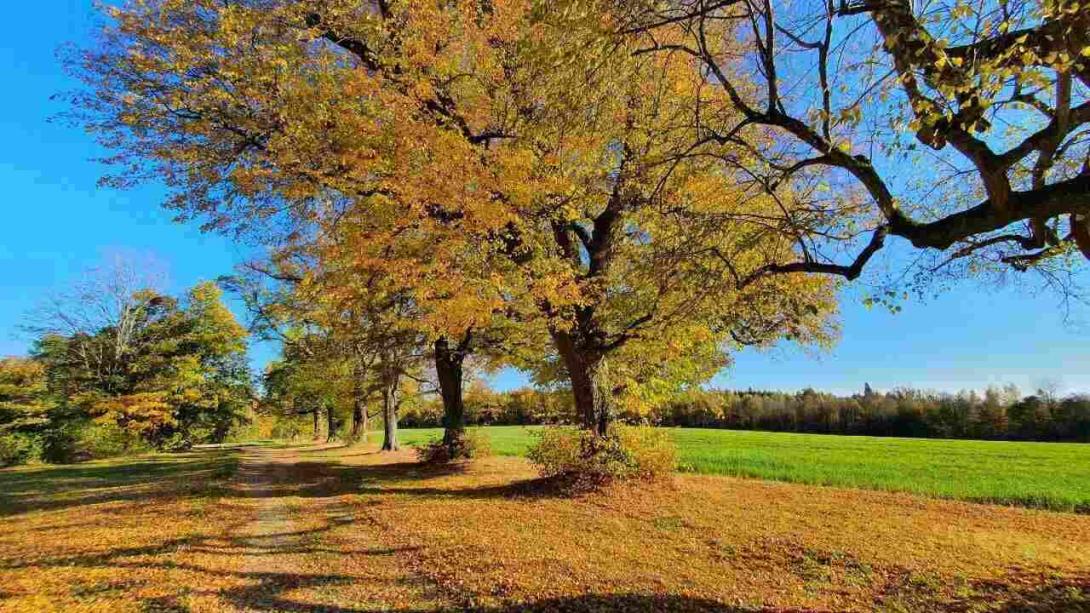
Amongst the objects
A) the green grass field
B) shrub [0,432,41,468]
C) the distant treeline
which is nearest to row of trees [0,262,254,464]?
shrub [0,432,41,468]

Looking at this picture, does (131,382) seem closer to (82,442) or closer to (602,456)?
(82,442)

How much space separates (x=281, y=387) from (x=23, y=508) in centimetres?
3051

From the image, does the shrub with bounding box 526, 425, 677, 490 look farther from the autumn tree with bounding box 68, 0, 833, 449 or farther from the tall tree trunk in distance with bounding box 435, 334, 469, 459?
the tall tree trunk in distance with bounding box 435, 334, 469, 459

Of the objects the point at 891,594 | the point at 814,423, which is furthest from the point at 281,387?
the point at 814,423

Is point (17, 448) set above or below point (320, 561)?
below

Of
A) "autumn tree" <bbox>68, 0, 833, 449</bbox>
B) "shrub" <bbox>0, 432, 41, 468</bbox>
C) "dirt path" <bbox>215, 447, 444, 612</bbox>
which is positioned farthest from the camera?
"shrub" <bbox>0, 432, 41, 468</bbox>

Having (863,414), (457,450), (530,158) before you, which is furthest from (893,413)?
(530,158)

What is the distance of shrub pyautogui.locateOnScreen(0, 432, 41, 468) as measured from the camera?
73.3ft

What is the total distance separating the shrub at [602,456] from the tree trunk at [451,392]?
20.0 ft

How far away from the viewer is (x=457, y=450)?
53.6 feet

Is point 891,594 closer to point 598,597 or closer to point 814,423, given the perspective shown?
point 598,597

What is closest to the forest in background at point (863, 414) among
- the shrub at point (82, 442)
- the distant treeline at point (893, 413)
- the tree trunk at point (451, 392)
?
the distant treeline at point (893, 413)

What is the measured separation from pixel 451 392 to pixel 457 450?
6.31 ft

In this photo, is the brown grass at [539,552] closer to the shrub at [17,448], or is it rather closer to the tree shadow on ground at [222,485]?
the tree shadow on ground at [222,485]
